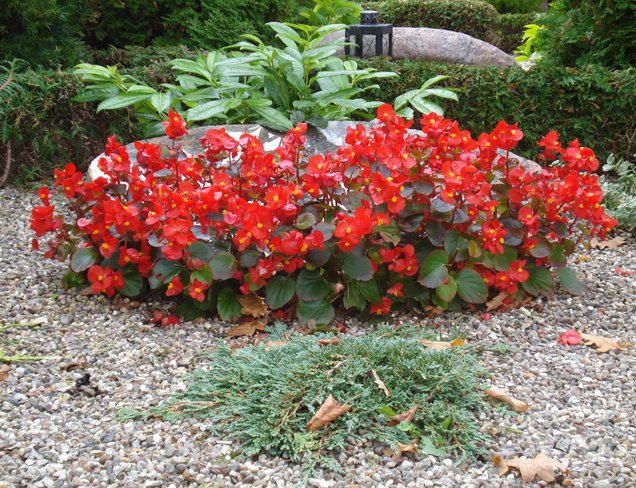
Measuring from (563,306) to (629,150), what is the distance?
7.98ft

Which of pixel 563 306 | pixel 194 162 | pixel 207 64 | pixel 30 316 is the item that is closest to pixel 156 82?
pixel 207 64

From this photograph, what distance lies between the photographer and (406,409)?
7.98 feet

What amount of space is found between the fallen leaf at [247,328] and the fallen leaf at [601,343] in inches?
50.1

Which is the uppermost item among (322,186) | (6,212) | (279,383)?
(322,186)

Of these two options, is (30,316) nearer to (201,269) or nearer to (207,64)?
(201,269)

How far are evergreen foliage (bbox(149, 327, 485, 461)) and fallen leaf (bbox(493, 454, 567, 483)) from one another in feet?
0.35

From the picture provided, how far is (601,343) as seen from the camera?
9.96 ft

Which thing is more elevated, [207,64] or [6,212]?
[207,64]

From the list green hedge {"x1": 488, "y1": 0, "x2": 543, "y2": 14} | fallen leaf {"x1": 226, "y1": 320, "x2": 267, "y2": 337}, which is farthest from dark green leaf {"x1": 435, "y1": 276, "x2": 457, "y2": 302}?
green hedge {"x1": 488, "y1": 0, "x2": 543, "y2": 14}

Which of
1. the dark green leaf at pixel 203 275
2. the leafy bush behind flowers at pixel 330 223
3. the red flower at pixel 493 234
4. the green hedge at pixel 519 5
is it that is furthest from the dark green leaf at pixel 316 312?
the green hedge at pixel 519 5

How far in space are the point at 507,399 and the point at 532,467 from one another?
36 centimetres

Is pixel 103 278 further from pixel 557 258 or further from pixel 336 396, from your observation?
pixel 557 258

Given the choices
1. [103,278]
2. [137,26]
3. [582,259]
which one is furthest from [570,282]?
[137,26]

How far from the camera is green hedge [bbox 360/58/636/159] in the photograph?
17.3 feet
